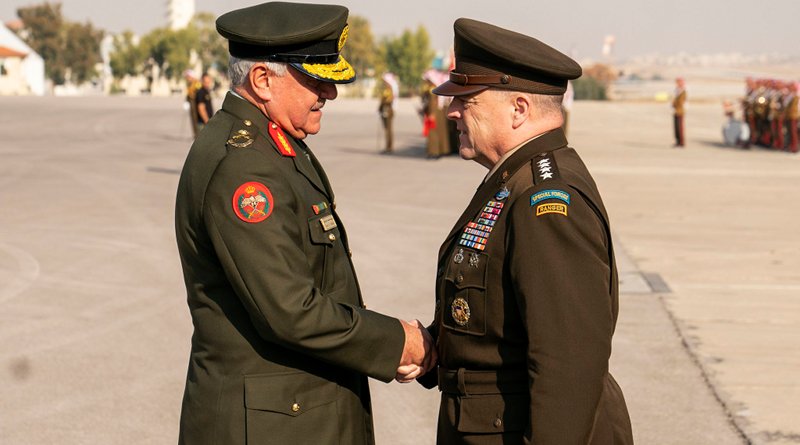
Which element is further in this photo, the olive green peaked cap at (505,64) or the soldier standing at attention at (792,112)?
the soldier standing at attention at (792,112)

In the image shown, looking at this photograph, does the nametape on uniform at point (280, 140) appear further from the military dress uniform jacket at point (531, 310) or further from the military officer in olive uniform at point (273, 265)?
the military dress uniform jacket at point (531, 310)

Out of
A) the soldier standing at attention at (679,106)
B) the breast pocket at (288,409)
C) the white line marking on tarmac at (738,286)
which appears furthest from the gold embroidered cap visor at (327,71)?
the soldier standing at attention at (679,106)

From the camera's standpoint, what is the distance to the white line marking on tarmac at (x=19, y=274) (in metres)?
9.58

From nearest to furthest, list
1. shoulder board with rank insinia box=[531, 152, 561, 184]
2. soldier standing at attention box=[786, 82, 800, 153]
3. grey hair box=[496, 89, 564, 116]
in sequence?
shoulder board with rank insinia box=[531, 152, 561, 184], grey hair box=[496, 89, 564, 116], soldier standing at attention box=[786, 82, 800, 153]

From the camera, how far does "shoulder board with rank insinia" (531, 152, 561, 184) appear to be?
3.00 metres

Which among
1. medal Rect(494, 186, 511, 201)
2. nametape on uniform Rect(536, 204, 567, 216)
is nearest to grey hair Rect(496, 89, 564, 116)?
medal Rect(494, 186, 511, 201)

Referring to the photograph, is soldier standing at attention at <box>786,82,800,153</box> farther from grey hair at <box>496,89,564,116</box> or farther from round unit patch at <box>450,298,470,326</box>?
round unit patch at <box>450,298,470,326</box>

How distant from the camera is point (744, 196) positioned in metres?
17.9

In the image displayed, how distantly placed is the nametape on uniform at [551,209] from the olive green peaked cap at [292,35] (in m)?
0.74

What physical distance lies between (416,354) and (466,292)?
39 centimetres

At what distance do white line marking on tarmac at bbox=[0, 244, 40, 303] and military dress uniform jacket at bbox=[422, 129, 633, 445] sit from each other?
6900mm

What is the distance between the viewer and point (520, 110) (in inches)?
124

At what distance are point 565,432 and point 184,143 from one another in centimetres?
2711

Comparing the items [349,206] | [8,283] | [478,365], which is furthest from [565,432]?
[349,206]
